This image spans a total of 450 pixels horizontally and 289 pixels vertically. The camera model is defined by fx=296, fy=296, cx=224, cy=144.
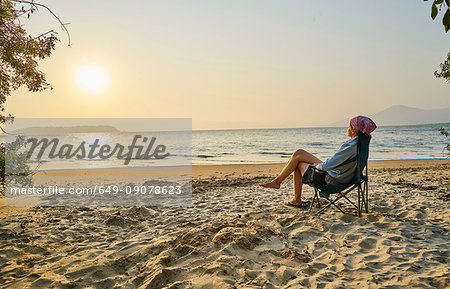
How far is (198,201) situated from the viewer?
6.50 metres

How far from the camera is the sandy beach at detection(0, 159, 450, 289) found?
2.86 meters

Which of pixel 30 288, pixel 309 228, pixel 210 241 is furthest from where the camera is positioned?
pixel 309 228

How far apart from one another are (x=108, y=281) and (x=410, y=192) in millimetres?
6382

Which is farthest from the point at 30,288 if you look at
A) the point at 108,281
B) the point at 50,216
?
the point at 50,216

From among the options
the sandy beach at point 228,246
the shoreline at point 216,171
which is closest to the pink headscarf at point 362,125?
the sandy beach at point 228,246

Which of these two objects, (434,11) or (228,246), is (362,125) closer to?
(228,246)

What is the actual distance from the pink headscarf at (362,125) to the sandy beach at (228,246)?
137 centimetres

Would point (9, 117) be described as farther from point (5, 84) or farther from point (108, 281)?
point (108, 281)

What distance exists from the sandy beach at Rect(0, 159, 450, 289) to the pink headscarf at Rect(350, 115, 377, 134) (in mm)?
1366

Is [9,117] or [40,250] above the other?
[9,117]

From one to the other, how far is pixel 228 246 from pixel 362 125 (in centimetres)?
269

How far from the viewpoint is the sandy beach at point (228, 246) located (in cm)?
286

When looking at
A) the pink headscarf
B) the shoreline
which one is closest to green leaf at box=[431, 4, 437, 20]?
the pink headscarf

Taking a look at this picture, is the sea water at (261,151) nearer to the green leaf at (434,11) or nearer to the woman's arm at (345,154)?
the woman's arm at (345,154)
